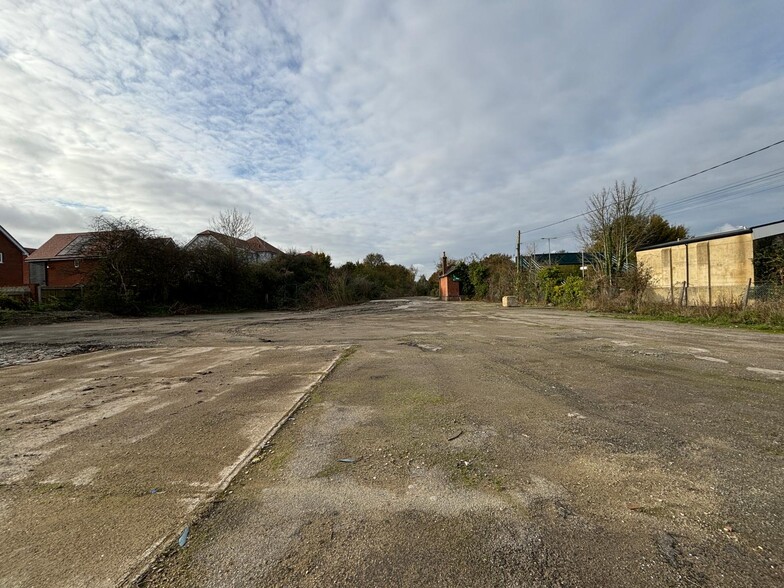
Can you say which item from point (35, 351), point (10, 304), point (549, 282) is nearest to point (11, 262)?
point (10, 304)

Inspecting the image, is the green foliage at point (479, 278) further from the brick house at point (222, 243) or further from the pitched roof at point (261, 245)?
the pitched roof at point (261, 245)

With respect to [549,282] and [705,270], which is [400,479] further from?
[549,282]

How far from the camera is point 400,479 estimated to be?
2717 millimetres

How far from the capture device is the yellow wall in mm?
16047

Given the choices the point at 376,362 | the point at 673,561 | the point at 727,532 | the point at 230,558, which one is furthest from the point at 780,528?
the point at 376,362

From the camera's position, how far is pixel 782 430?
3494mm

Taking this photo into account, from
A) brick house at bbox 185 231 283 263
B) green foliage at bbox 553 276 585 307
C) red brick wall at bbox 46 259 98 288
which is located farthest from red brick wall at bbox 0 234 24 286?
green foliage at bbox 553 276 585 307

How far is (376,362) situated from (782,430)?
5247mm

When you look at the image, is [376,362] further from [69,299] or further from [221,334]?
[69,299]

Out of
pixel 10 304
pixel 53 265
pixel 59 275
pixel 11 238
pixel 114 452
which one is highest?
pixel 11 238

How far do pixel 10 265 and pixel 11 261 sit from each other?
1.35 ft

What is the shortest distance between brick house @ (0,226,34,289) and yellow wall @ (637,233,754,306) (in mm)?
45396

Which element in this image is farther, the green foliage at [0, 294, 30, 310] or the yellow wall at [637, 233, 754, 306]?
the green foliage at [0, 294, 30, 310]

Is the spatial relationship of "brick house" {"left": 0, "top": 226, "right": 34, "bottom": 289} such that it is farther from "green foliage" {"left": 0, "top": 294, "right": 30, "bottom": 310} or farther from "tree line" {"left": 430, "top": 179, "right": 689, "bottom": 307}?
"tree line" {"left": 430, "top": 179, "right": 689, "bottom": 307}
